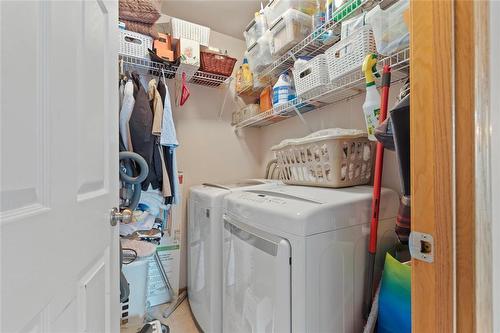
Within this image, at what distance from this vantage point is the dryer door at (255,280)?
0.90 metres

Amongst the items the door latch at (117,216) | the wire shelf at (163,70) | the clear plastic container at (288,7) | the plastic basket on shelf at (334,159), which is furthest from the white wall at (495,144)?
the wire shelf at (163,70)

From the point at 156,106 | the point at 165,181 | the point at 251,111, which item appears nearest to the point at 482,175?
the point at 165,181

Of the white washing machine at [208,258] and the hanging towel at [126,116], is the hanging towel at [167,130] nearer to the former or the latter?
the hanging towel at [126,116]

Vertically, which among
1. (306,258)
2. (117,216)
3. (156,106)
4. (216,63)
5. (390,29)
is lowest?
(306,258)

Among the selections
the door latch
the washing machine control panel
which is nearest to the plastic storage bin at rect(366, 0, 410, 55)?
the washing machine control panel

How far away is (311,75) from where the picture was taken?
1443 millimetres

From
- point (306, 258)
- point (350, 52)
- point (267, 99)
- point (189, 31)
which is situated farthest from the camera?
point (267, 99)

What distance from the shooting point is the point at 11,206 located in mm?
378

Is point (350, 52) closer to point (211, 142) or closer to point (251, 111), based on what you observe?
point (251, 111)

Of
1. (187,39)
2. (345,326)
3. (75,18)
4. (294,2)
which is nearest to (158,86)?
(187,39)

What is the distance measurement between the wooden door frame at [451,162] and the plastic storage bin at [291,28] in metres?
1.08

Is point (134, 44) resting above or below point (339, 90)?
above

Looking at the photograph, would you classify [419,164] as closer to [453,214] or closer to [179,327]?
[453,214]

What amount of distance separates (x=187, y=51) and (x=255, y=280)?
170 centimetres
